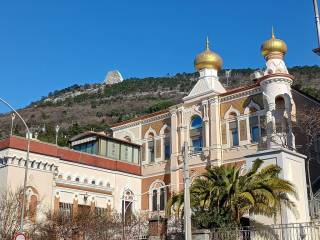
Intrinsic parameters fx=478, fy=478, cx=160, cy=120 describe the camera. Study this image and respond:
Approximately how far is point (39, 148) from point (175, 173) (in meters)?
12.4

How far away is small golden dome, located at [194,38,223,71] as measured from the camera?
45.7 metres

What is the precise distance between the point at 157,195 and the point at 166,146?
15.4ft

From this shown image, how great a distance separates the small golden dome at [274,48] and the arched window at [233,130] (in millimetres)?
6133

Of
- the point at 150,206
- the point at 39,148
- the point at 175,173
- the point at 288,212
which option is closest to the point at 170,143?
the point at 175,173

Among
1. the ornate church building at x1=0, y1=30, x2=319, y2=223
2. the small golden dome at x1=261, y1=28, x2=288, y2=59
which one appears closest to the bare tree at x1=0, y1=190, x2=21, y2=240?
the ornate church building at x1=0, y1=30, x2=319, y2=223

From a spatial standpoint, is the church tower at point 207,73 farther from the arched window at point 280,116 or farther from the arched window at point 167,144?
the arched window at point 280,116

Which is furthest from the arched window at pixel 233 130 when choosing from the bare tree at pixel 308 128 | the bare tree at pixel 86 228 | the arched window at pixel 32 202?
the arched window at pixel 32 202

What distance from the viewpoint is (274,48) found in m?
41.1

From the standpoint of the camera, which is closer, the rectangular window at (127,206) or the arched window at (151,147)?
the rectangular window at (127,206)

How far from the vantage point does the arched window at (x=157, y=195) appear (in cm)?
4425

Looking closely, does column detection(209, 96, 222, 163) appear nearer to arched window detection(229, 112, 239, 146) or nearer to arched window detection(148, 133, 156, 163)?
arched window detection(229, 112, 239, 146)

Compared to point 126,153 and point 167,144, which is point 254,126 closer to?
point 167,144

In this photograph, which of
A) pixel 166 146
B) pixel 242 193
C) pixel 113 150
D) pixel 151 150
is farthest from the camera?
pixel 151 150

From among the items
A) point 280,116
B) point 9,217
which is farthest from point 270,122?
point 9,217
